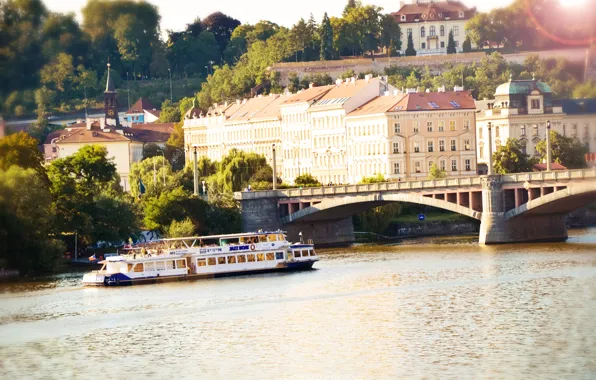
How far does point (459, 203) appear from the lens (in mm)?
87750

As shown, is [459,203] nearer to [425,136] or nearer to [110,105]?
[425,136]

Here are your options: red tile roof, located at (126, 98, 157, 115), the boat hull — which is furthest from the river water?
red tile roof, located at (126, 98, 157, 115)

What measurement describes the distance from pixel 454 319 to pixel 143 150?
96.0m

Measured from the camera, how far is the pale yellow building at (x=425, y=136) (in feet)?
377

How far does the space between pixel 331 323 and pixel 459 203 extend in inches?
1437

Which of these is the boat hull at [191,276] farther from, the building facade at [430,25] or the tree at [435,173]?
the building facade at [430,25]

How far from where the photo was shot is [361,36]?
177750 millimetres

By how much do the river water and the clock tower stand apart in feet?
248

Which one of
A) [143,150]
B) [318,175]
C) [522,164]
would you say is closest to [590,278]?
[522,164]

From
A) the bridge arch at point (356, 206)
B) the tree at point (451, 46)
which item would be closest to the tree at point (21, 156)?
the bridge arch at point (356, 206)

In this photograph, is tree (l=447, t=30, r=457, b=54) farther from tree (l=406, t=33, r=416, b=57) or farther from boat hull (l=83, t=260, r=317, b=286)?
boat hull (l=83, t=260, r=317, b=286)

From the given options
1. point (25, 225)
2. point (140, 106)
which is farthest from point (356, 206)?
point (140, 106)

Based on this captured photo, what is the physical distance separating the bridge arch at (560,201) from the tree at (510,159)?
29.6 meters

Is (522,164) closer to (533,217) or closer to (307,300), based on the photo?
(533,217)
